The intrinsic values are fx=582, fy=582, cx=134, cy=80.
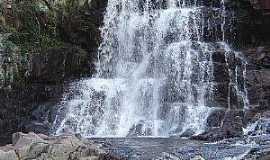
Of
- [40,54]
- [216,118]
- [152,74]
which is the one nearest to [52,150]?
[216,118]

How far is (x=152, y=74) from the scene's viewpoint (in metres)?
22.7

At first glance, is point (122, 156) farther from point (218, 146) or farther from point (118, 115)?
point (118, 115)

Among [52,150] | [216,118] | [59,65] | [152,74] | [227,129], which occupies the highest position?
[59,65]

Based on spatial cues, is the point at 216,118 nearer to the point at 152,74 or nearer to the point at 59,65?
the point at 152,74

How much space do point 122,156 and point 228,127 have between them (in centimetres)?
503

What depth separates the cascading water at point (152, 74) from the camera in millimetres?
20812

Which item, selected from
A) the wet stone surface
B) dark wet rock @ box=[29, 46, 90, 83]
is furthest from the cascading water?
the wet stone surface

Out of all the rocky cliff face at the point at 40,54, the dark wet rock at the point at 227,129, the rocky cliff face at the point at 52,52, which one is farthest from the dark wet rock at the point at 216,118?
the rocky cliff face at the point at 40,54

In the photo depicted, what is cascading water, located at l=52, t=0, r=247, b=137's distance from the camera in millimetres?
20812

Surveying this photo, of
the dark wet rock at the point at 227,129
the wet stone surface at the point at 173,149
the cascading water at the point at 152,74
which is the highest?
the cascading water at the point at 152,74

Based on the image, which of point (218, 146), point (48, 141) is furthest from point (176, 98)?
point (48, 141)

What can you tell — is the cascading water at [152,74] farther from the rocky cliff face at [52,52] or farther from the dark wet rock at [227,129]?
the dark wet rock at [227,129]

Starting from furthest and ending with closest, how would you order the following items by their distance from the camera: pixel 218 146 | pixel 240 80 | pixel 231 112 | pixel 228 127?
1. pixel 240 80
2. pixel 231 112
3. pixel 228 127
4. pixel 218 146

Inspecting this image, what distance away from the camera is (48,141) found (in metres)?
13.9
